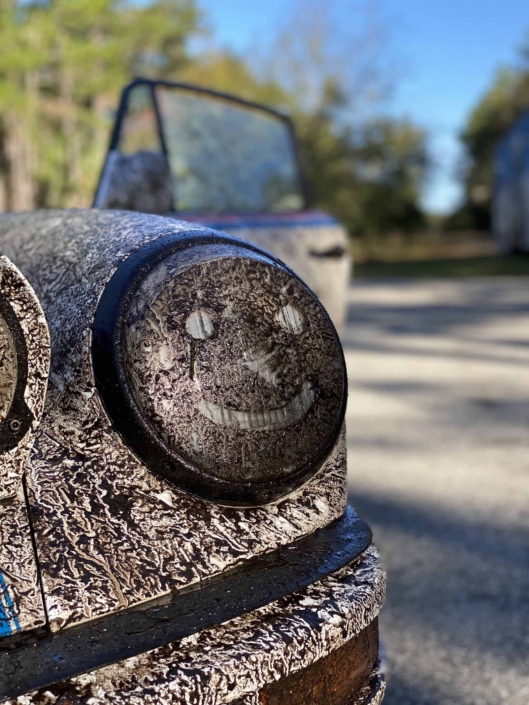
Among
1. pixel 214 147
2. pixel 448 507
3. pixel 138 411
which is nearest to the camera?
pixel 138 411

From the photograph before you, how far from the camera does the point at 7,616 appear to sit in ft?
2.96

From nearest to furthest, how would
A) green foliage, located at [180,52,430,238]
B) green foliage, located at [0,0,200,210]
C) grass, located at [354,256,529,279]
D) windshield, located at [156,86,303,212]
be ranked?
windshield, located at [156,86,303,212] < grass, located at [354,256,529,279] < green foliage, located at [0,0,200,210] < green foliage, located at [180,52,430,238]

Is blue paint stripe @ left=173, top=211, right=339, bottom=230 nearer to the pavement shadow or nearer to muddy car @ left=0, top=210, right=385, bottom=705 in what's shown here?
the pavement shadow

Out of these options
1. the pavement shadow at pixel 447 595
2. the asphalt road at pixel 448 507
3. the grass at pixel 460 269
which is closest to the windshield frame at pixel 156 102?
the asphalt road at pixel 448 507

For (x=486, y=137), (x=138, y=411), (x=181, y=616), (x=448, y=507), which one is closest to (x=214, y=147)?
(x=448, y=507)

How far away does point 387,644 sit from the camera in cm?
214

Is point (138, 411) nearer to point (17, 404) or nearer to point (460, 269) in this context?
point (17, 404)

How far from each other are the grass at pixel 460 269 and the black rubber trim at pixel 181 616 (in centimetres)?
1517

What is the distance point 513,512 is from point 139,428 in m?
2.29

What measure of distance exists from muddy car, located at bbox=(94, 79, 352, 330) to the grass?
40.9 feet

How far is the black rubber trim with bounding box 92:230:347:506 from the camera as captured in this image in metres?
1.08

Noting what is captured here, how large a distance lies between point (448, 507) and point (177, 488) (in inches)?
87.6

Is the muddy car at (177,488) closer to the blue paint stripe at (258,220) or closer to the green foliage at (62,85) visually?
the blue paint stripe at (258,220)

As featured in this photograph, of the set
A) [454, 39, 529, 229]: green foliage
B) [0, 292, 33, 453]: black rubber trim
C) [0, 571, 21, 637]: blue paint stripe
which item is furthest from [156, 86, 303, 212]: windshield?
[454, 39, 529, 229]: green foliage
